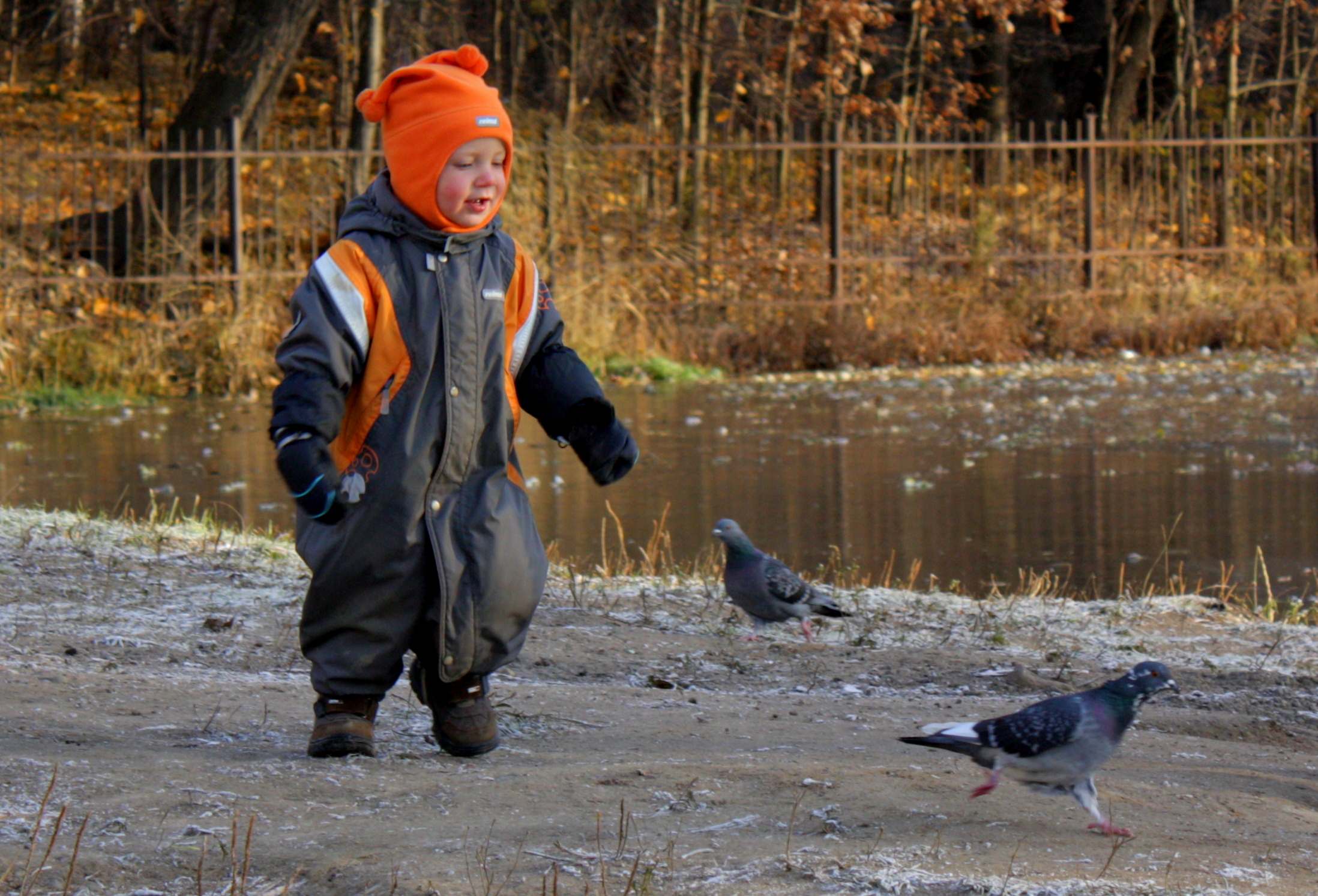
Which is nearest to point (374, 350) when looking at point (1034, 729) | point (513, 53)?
point (1034, 729)

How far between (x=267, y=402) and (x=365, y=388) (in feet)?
37.2

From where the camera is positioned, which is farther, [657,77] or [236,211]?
[657,77]

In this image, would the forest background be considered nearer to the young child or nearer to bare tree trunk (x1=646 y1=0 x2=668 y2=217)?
bare tree trunk (x1=646 y1=0 x2=668 y2=217)

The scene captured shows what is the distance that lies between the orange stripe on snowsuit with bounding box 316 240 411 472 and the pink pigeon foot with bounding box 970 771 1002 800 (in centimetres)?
163

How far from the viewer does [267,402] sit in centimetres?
1486

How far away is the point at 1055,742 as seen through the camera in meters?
3.60

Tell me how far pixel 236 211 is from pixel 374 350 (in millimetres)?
12824

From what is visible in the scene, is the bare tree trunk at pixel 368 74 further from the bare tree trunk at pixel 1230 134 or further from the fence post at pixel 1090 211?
the bare tree trunk at pixel 1230 134

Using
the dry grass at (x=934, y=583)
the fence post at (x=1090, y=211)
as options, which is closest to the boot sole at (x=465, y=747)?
the dry grass at (x=934, y=583)

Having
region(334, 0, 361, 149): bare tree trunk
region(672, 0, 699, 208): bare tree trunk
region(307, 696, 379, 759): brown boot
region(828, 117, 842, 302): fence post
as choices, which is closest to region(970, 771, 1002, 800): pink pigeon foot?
region(307, 696, 379, 759): brown boot

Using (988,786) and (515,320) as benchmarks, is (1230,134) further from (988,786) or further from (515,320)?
(988,786)

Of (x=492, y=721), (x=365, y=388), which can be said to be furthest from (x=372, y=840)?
(x=365, y=388)

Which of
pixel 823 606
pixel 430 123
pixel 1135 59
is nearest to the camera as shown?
pixel 430 123

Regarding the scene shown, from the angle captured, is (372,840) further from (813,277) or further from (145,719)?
(813,277)
